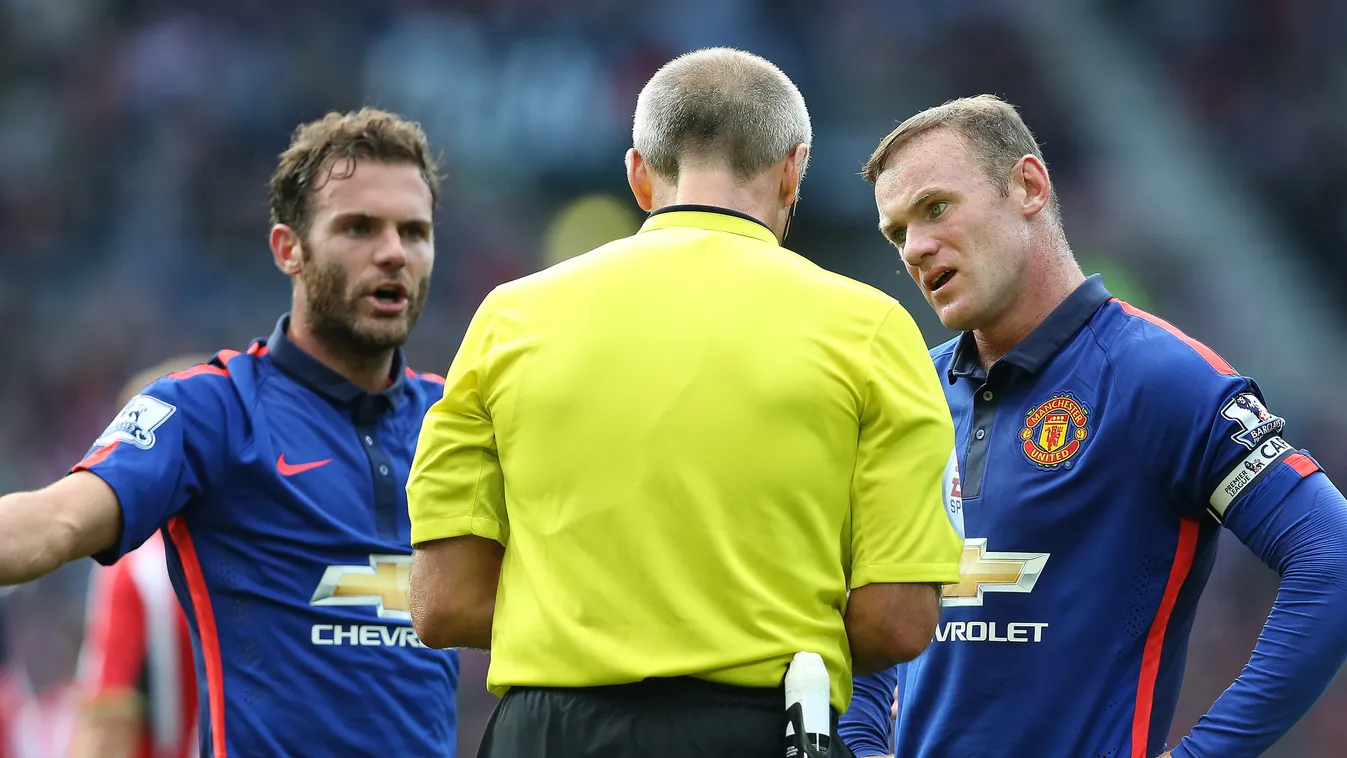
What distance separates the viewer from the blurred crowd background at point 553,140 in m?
10.4

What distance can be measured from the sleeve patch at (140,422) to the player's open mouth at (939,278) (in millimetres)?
1676

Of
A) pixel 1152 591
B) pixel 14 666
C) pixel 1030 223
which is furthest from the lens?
pixel 14 666

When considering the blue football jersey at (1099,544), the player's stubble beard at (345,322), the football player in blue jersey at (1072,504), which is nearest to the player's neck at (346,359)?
the player's stubble beard at (345,322)

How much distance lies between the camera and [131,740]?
4027 millimetres

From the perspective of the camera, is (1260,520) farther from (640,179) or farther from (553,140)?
(553,140)

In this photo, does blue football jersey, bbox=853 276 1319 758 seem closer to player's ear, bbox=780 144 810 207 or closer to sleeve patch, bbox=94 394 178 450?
player's ear, bbox=780 144 810 207

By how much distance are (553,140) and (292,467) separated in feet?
28.8

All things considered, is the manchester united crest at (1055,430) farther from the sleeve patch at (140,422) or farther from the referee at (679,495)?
the sleeve patch at (140,422)

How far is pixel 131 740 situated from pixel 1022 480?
2571 millimetres

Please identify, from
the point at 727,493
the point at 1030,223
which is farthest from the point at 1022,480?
the point at 727,493

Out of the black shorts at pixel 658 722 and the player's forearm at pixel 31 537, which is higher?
the player's forearm at pixel 31 537

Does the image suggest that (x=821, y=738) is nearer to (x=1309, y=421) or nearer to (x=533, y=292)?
(x=533, y=292)

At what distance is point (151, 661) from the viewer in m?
4.01

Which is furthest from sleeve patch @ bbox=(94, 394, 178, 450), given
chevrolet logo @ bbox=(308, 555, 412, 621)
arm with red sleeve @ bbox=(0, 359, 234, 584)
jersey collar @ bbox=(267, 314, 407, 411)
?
chevrolet logo @ bbox=(308, 555, 412, 621)
